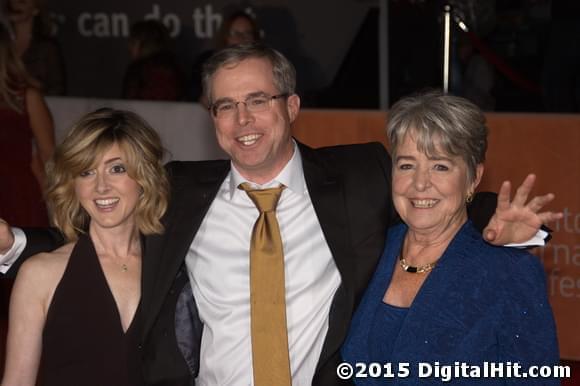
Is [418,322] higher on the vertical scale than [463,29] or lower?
lower

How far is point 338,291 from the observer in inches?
138

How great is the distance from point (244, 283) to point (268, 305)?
12 cm

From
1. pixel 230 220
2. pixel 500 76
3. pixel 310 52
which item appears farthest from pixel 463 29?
pixel 230 220

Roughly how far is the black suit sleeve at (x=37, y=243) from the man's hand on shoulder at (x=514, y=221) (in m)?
1.45

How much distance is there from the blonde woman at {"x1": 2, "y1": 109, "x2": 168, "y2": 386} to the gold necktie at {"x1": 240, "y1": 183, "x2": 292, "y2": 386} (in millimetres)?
348

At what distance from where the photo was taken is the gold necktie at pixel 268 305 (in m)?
3.46

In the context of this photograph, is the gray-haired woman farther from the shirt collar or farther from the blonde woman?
the blonde woman

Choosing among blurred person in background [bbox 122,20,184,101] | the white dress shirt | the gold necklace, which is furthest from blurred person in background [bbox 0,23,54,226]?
the gold necklace

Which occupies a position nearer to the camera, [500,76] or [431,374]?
[431,374]

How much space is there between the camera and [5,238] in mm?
3592

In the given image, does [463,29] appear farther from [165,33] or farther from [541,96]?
[165,33]

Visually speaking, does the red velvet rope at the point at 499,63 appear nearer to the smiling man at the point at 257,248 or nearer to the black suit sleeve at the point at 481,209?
the smiling man at the point at 257,248

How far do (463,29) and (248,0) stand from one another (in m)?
2.57

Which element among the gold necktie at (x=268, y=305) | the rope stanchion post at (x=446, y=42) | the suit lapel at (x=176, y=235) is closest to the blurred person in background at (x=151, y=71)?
the rope stanchion post at (x=446, y=42)
